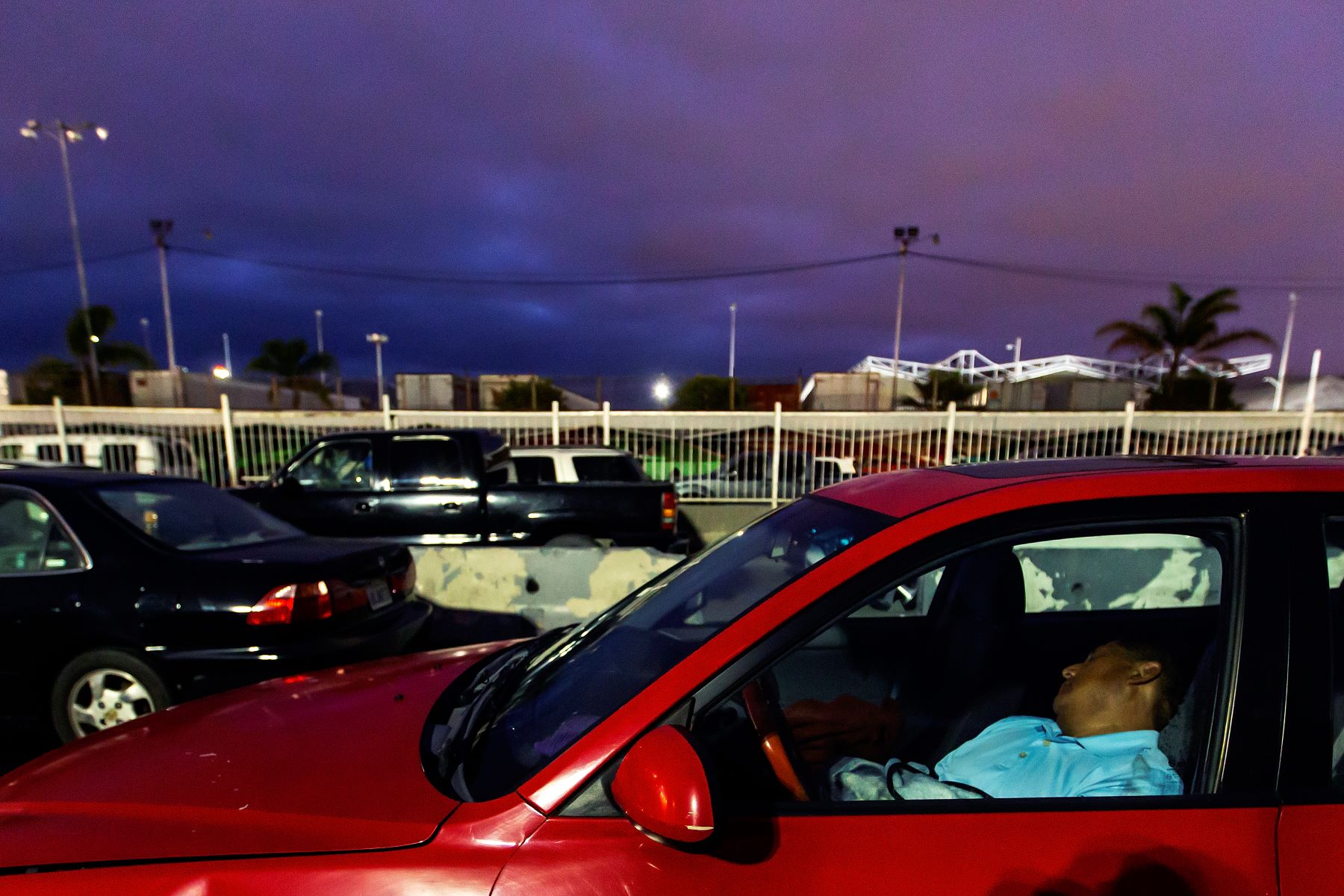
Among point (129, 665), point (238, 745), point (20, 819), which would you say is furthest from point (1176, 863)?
point (129, 665)

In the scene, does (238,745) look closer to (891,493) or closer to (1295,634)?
(891,493)

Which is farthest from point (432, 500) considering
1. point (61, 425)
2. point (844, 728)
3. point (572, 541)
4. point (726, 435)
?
point (61, 425)

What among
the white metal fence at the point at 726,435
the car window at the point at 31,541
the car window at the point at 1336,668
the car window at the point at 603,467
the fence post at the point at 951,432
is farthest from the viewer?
the white metal fence at the point at 726,435

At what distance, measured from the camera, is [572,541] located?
640 cm

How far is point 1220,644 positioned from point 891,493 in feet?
2.45

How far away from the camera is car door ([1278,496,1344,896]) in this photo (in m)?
1.16

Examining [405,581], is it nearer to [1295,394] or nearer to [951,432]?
[951,432]

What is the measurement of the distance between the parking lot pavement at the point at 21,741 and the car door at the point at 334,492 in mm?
3094

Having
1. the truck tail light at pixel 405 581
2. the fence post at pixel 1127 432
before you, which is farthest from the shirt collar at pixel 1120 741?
the fence post at pixel 1127 432

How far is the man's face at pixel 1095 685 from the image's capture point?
1638 mm

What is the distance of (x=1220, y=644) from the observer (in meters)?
1.37

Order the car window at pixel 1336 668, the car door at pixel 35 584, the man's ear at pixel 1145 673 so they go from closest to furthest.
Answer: the car window at pixel 1336 668 → the man's ear at pixel 1145 673 → the car door at pixel 35 584

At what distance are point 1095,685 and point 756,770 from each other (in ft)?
3.21

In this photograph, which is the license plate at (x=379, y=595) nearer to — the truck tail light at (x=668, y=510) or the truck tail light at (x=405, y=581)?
the truck tail light at (x=405, y=581)
